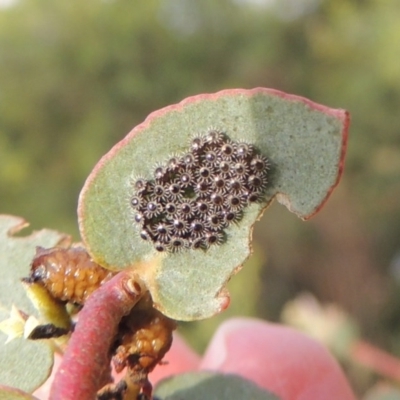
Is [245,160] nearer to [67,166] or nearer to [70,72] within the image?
[67,166]

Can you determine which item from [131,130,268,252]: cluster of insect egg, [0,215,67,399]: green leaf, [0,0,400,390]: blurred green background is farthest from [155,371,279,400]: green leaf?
[0,0,400,390]: blurred green background

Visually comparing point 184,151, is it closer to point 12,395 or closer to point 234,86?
point 12,395

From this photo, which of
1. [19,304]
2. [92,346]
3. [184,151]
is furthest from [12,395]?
[184,151]

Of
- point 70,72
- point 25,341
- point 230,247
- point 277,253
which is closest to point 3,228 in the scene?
point 25,341

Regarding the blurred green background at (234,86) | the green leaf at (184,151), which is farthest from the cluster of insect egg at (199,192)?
the blurred green background at (234,86)

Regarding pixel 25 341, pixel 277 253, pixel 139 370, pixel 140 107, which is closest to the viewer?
pixel 139 370

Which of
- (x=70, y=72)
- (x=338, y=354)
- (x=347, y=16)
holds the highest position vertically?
(x=347, y=16)

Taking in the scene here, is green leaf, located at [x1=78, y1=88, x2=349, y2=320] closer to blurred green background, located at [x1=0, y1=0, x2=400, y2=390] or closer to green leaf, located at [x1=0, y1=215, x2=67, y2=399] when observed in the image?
green leaf, located at [x1=0, y1=215, x2=67, y2=399]
